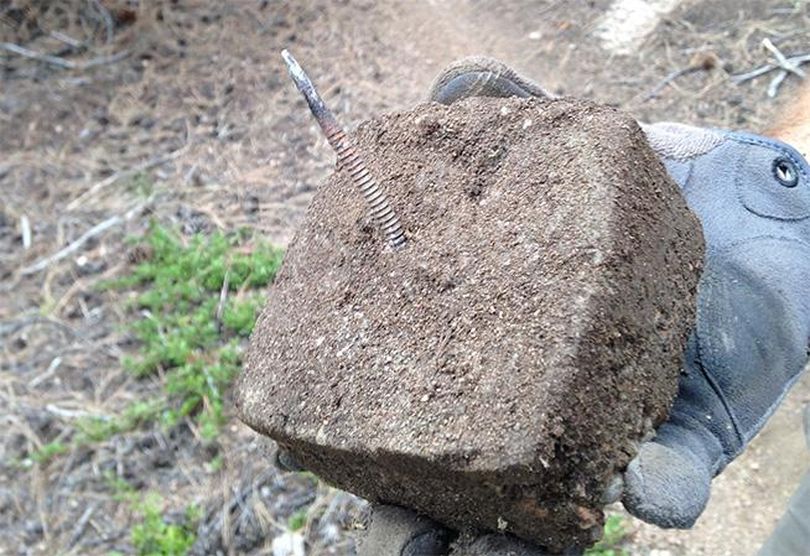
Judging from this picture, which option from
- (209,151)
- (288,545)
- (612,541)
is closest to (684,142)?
(612,541)

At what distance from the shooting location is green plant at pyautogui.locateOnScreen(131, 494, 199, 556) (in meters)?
2.17

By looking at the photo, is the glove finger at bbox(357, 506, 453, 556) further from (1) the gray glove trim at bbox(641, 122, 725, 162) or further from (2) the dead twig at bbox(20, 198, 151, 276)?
(2) the dead twig at bbox(20, 198, 151, 276)

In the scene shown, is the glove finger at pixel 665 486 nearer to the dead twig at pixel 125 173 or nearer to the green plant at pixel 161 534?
the green plant at pixel 161 534

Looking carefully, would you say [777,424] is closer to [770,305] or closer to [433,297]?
[770,305]

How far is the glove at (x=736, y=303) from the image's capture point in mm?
1292

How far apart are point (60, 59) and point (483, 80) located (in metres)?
2.80

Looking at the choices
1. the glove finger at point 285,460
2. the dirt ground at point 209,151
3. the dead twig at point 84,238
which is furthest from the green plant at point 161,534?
the dead twig at point 84,238

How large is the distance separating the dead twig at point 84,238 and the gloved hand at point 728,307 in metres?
1.84

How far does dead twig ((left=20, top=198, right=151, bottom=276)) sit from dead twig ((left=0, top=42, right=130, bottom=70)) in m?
0.92

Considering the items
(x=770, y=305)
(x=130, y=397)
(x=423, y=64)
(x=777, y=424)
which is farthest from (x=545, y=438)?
(x=423, y=64)

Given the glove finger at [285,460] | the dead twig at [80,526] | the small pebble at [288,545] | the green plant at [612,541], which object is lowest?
the green plant at [612,541]

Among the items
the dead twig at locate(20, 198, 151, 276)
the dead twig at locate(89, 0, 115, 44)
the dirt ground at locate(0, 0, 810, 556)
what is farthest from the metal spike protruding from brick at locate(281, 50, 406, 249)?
the dead twig at locate(89, 0, 115, 44)

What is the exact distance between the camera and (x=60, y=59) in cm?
371

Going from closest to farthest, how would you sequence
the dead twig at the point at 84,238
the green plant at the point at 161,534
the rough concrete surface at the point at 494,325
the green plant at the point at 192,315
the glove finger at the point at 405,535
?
the rough concrete surface at the point at 494,325 → the glove finger at the point at 405,535 → the green plant at the point at 161,534 → the green plant at the point at 192,315 → the dead twig at the point at 84,238
